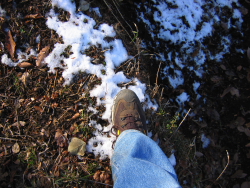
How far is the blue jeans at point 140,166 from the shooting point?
4.26 feet

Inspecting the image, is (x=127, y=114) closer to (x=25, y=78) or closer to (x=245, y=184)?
(x=25, y=78)

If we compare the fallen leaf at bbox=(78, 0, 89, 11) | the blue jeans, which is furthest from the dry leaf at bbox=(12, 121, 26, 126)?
the fallen leaf at bbox=(78, 0, 89, 11)

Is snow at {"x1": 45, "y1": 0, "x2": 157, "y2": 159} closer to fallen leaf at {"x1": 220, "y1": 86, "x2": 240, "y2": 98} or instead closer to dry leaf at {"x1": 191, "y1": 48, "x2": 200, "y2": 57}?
dry leaf at {"x1": 191, "y1": 48, "x2": 200, "y2": 57}

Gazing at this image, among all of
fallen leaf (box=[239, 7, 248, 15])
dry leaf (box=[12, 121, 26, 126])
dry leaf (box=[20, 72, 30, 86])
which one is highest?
fallen leaf (box=[239, 7, 248, 15])

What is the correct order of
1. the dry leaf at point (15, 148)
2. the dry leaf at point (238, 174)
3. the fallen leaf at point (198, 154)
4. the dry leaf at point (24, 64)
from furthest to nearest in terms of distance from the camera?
the dry leaf at point (238, 174), the fallen leaf at point (198, 154), the dry leaf at point (24, 64), the dry leaf at point (15, 148)

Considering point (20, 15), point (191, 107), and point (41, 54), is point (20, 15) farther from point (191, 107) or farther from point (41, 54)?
point (191, 107)

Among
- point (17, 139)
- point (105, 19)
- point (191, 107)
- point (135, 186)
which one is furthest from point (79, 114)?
point (191, 107)

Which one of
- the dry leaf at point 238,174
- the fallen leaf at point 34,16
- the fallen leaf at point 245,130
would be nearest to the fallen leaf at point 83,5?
the fallen leaf at point 34,16

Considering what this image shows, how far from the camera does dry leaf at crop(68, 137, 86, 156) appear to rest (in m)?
1.87

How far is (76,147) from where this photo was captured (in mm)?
1868


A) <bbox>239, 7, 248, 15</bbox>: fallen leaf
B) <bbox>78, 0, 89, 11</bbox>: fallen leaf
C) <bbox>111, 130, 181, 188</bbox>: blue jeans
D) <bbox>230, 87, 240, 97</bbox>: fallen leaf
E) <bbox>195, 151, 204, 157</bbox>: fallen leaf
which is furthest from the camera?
<bbox>239, 7, 248, 15</bbox>: fallen leaf

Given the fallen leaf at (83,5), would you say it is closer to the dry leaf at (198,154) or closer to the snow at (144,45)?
the snow at (144,45)

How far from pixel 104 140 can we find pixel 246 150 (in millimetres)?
1933

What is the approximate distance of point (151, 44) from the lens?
232 centimetres
